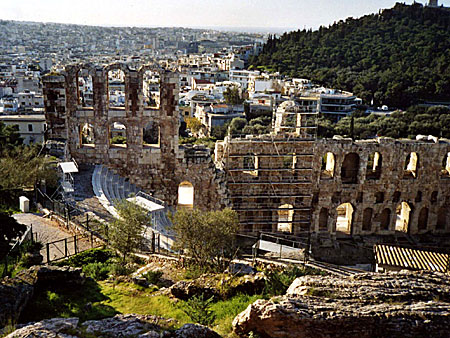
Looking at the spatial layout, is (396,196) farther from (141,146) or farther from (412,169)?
(141,146)

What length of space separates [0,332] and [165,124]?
16420mm

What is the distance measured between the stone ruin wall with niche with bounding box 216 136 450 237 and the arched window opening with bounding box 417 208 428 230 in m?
0.27

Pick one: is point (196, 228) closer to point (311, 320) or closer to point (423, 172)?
point (311, 320)

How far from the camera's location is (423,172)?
29.0 meters

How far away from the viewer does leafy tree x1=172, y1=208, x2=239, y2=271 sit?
15.0 meters

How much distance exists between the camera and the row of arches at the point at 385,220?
29.0m

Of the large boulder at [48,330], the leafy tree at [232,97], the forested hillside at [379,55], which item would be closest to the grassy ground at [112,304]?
the large boulder at [48,330]

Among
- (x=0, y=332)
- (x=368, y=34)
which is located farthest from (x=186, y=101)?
(x=0, y=332)

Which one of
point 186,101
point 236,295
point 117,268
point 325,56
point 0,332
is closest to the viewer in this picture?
point 0,332

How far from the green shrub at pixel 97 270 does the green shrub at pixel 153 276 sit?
50.6 inches

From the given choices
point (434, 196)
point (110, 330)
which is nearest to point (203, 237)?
point (110, 330)

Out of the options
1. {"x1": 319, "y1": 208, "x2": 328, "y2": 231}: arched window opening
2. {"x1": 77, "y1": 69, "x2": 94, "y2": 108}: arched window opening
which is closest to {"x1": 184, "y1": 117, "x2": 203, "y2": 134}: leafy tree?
{"x1": 77, "y1": 69, "x2": 94, "y2": 108}: arched window opening

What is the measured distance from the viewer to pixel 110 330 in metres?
8.59

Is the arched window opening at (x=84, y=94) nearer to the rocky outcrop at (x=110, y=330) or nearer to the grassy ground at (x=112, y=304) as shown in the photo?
the grassy ground at (x=112, y=304)
